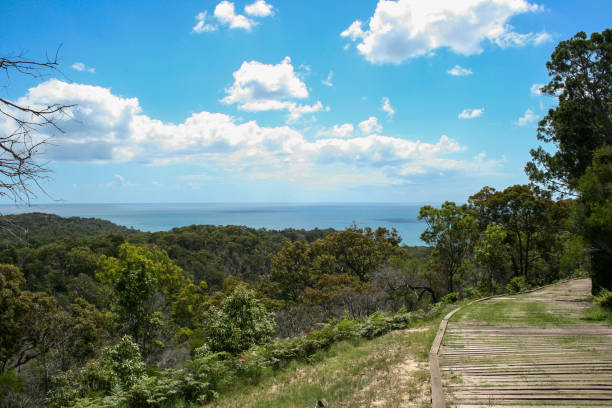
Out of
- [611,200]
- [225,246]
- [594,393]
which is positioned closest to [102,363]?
[594,393]

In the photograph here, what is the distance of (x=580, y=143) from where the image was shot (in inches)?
611

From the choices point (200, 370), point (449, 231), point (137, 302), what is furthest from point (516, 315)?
point (137, 302)

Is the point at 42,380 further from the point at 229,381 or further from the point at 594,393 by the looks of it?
the point at 594,393

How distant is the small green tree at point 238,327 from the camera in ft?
34.9

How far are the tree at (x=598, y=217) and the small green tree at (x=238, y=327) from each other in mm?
10449

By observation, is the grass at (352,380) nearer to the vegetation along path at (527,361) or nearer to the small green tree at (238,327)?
the vegetation along path at (527,361)

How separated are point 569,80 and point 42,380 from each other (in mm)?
27782

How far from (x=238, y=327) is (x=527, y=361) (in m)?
8.42

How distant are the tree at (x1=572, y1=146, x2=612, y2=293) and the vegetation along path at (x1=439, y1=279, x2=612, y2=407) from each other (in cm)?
234

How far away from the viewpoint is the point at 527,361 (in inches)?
199

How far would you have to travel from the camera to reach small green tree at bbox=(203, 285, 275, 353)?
10.6 meters

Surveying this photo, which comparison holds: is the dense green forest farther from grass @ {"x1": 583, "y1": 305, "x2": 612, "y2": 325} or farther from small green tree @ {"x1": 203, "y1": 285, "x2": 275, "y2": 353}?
grass @ {"x1": 583, "y1": 305, "x2": 612, "y2": 325}

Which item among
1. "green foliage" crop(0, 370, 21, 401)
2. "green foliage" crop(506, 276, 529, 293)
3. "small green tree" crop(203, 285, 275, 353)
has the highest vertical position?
"small green tree" crop(203, 285, 275, 353)

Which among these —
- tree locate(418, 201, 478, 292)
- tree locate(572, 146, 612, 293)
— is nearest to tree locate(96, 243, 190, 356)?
tree locate(418, 201, 478, 292)
